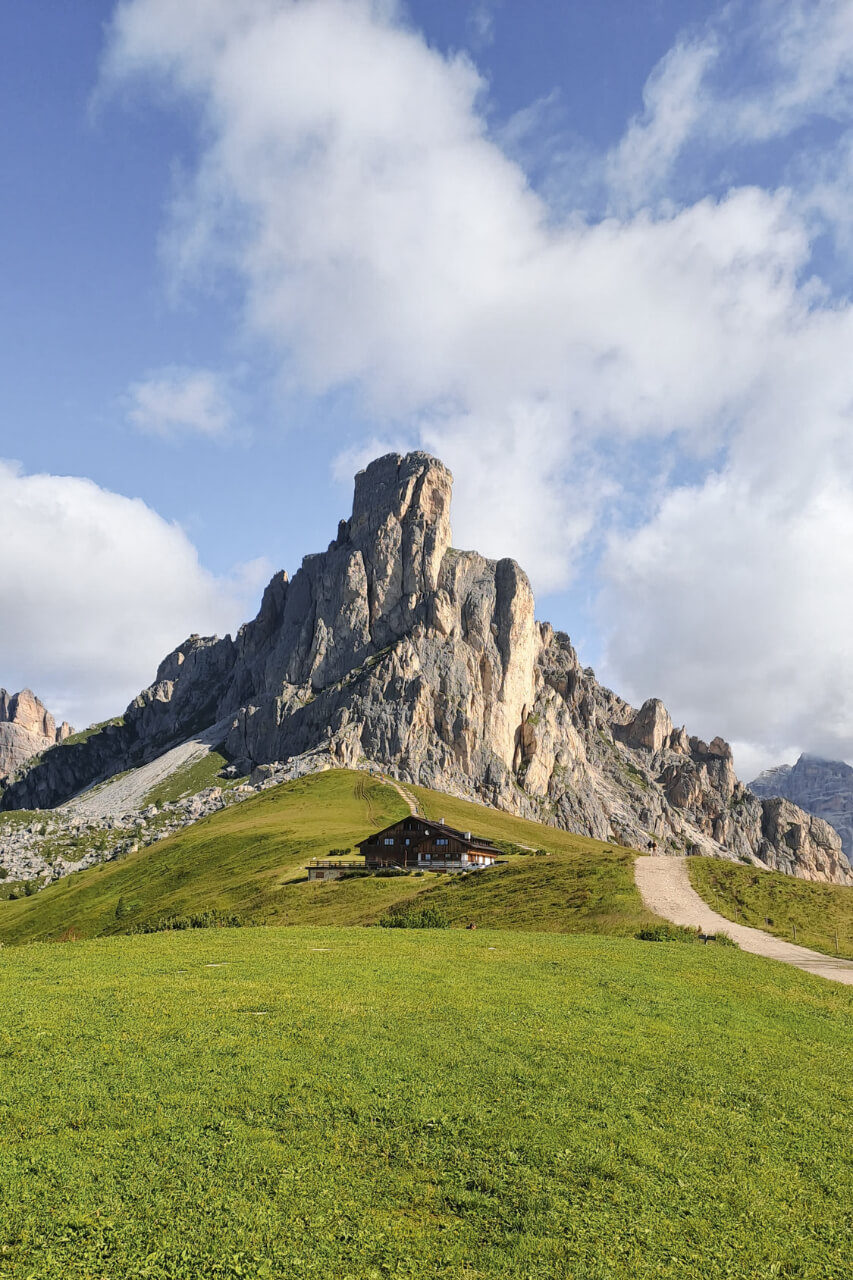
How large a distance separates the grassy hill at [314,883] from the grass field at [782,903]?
698 centimetres

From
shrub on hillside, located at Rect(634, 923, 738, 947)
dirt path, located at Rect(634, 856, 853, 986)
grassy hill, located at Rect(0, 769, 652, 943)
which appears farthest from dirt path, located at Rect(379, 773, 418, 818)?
shrub on hillside, located at Rect(634, 923, 738, 947)

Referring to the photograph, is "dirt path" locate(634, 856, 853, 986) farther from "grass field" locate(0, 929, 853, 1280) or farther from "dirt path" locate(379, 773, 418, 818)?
"dirt path" locate(379, 773, 418, 818)

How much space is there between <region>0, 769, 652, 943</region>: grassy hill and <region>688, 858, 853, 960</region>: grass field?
6.98m

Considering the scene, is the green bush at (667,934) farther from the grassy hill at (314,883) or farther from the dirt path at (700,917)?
the grassy hill at (314,883)

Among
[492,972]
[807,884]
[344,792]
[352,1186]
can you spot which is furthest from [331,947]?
[344,792]

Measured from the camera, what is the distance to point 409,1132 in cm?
1288

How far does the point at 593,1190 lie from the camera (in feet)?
37.9

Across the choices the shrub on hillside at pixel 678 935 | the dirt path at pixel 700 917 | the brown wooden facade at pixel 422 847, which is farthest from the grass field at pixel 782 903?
the brown wooden facade at pixel 422 847

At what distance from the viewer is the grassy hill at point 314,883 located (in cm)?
5334

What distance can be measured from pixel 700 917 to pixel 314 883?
151ft

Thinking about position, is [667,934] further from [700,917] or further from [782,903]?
[782,903]

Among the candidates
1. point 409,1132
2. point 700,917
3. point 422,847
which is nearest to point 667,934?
point 700,917

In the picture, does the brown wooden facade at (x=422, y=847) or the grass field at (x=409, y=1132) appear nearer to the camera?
the grass field at (x=409, y=1132)

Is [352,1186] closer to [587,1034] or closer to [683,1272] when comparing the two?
[683,1272]
